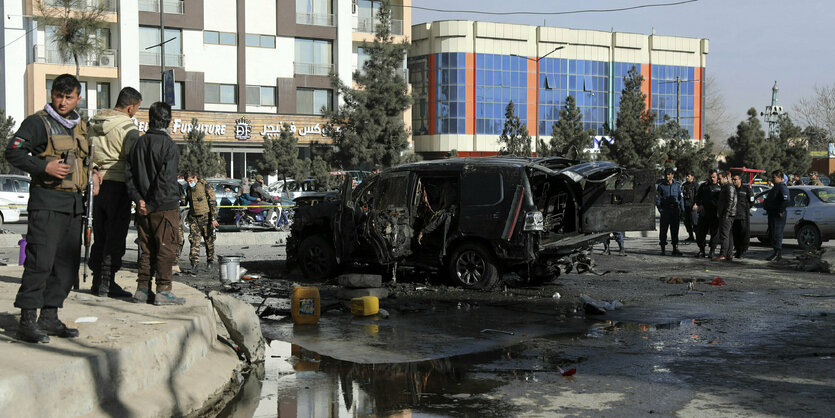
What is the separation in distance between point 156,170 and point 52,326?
86.5 inches

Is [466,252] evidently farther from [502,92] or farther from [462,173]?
[502,92]

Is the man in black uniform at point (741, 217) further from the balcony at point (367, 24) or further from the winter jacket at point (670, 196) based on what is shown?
the balcony at point (367, 24)

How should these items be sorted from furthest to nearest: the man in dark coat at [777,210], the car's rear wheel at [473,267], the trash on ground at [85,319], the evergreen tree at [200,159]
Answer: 1. the evergreen tree at [200,159]
2. the man in dark coat at [777,210]
3. the car's rear wheel at [473,267]
4. the trash on ground at [85,319]

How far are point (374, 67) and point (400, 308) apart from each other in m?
24.8

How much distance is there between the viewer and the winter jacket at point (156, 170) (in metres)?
8.27

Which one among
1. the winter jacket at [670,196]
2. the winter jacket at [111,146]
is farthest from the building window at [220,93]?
the winter jacket at [111,146]

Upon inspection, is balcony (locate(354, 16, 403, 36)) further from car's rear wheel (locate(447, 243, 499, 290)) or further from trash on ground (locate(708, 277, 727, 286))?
car's rear wheel (locate(447, 243, 499, 290))

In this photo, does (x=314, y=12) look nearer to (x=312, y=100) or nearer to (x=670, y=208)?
(x=312, y=100)

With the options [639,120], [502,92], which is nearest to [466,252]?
[639,120]

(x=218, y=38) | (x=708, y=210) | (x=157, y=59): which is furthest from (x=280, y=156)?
(x=708, y=210)

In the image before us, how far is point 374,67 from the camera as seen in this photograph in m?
35.0

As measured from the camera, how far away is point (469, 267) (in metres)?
12.8

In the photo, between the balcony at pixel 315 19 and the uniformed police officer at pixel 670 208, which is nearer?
the uniformed police officer at pixel 670 208

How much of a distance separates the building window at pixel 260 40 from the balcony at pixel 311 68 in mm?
1916
